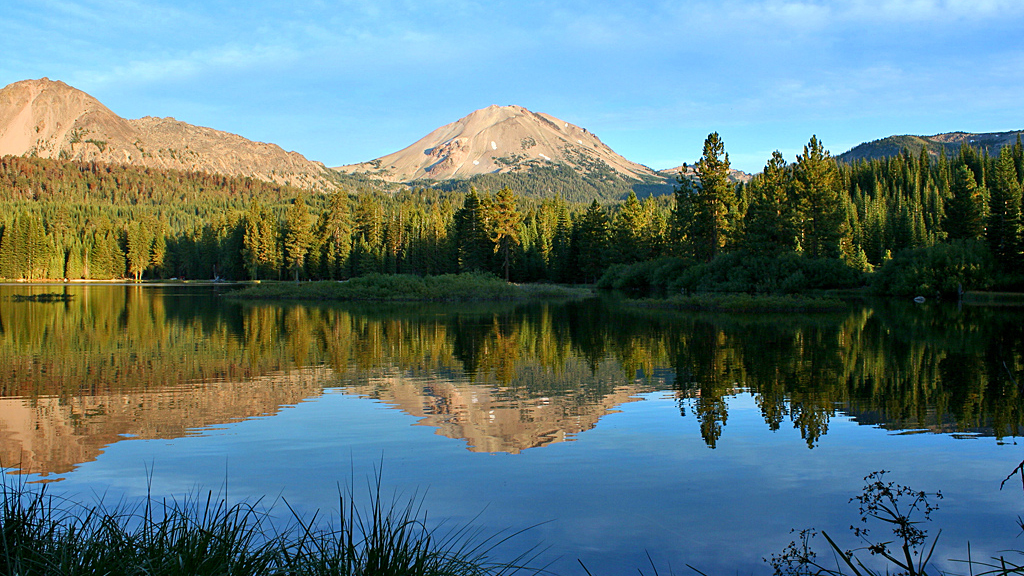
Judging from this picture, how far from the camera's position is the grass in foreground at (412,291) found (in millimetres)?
56062

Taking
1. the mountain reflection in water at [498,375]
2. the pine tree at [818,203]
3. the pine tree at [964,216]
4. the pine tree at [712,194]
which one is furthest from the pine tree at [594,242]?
the mountain reflection in water at [498,375]

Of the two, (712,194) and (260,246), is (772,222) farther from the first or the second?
(260,246)

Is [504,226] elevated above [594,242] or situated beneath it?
elevated above

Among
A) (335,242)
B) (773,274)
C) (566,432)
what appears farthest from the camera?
(335,242)

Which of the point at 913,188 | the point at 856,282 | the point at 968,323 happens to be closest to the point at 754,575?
the point at 968,323

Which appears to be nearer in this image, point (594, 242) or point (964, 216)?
point (964, 216)

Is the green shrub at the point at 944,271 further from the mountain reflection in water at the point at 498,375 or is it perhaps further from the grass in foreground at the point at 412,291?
the grass in foreground at the point at 412,291

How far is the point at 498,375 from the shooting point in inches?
633

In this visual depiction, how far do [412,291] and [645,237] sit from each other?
104 feet

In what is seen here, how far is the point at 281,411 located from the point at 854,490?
29.5ft

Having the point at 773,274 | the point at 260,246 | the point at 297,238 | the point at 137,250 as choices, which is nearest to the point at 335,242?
the point at 297,238

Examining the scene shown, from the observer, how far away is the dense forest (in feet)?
173

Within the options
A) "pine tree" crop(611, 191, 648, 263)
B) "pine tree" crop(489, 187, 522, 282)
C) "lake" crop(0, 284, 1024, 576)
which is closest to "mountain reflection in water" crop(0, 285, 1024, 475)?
"lake" crop(0, 284, 1024, 576)

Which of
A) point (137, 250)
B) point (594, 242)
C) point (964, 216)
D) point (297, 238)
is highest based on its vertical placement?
point (964, 216)
